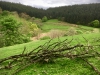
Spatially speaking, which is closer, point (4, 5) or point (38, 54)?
point (38, 54)

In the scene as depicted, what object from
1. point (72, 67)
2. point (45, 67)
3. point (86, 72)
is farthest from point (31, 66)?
point (86, 72)

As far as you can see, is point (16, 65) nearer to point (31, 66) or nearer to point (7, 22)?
point (31, 66)

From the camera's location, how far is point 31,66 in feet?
24.8

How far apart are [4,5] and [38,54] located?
141383 millimetres

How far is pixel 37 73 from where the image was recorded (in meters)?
6.84

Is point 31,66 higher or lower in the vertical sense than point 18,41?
higher

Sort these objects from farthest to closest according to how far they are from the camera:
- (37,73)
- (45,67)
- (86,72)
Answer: (45,67)
(37,73)
(86,72)

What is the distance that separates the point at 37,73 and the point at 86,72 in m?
1.86

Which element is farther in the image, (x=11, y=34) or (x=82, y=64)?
(x=11, y=34)

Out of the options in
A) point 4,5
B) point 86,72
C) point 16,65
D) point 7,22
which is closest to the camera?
point 86,72

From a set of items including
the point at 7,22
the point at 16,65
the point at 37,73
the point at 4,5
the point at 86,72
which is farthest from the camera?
the point at 4,5

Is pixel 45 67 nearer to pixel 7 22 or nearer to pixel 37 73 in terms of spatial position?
pixel 37 73

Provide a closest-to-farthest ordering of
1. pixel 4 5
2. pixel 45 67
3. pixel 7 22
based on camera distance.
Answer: pixel 45 67 → pixel 7 22 → pixel 4 5

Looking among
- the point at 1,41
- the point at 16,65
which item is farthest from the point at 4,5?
the point at 16,65
